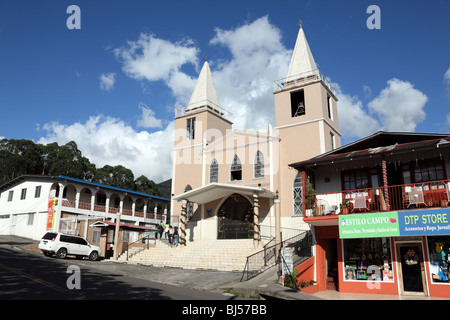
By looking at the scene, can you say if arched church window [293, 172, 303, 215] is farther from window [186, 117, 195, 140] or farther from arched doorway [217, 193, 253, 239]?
window [186, 117, 195, 140]

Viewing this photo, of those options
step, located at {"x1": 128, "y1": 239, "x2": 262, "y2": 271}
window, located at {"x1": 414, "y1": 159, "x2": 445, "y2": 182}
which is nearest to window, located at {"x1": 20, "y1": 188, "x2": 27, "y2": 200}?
step, located at {"x1": 128, "y1": 239, "x2": 262, "y2": 271}

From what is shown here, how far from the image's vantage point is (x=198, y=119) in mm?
29859

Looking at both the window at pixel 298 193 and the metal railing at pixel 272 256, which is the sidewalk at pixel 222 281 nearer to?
the metal railing at pixel 272 256

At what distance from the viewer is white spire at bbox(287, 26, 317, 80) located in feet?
85.6

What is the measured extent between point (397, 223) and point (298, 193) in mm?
9961

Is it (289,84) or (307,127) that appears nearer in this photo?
(307,127)

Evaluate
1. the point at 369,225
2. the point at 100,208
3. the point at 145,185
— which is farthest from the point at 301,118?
the point at 145,185

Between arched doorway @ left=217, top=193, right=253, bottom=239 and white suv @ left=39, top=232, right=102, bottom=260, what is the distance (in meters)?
8.32

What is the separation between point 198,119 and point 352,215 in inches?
716

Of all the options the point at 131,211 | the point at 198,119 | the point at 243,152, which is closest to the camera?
the point at 243,152

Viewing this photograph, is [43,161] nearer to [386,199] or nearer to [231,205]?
[231,205]
